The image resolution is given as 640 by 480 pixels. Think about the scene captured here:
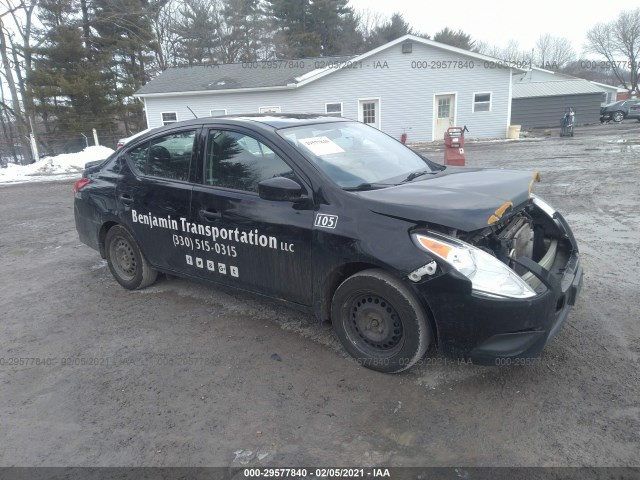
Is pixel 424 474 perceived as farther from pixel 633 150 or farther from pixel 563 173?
pixel 633 150

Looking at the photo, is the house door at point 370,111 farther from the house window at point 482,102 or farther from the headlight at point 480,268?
the headlight at point 480,268

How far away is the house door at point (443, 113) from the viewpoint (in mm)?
23312

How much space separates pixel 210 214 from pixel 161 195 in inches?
27.1

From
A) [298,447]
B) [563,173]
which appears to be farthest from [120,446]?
[563,173]

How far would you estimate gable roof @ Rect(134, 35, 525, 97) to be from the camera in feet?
73.3

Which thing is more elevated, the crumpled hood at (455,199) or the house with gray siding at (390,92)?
the house with gray siding at (390,92)

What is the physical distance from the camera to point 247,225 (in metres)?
3.50

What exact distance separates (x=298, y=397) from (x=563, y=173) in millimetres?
10635

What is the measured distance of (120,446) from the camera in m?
2.57

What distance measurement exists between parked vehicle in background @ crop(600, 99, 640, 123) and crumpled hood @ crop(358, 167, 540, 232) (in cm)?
3404

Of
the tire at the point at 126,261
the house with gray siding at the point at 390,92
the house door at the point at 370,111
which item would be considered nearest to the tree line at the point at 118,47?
the house with gray siding at the point at 390,92

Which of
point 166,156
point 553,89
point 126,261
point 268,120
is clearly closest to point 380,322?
point 268,120

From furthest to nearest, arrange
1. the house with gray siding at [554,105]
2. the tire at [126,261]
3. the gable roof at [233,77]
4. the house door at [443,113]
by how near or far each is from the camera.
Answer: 1. the house with gray siding at [554,105]
2. the house door at [443,113]
3. the gable roof at [233,77]
4. the tire at [126,261]

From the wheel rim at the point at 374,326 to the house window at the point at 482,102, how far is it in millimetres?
22745
